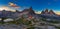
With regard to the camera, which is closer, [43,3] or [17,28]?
[17,28]

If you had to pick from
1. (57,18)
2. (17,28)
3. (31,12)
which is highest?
(31,12)

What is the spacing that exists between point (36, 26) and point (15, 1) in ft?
1.61

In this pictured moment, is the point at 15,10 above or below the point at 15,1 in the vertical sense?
below

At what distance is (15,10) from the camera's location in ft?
5.23

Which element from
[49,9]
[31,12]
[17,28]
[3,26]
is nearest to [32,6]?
[31,12]

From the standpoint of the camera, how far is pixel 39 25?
153 centimetres

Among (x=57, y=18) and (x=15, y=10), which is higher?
(x=15, y=10)

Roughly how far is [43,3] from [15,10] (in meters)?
0.44

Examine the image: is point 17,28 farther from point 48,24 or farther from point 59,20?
point 59,20

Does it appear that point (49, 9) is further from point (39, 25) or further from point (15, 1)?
point (15, 1)

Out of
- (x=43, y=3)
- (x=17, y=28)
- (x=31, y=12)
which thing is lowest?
(x=17, y=28)

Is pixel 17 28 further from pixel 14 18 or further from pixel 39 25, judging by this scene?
pixel 39 25

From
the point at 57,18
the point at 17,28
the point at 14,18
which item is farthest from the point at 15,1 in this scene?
the point at 57,18

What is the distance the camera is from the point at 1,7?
1.59 m
